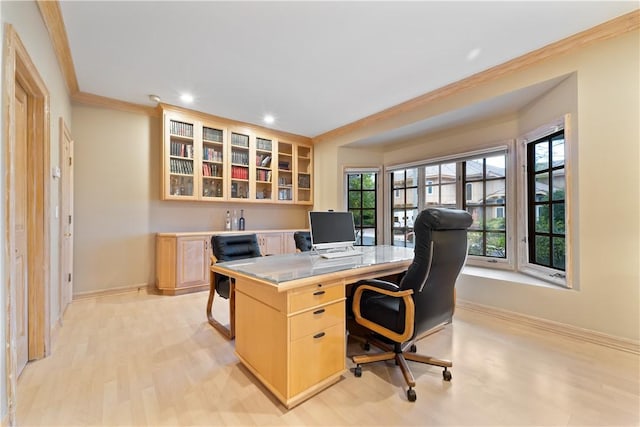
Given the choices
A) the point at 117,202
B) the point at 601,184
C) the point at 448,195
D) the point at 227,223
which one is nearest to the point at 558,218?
the point at 601,184

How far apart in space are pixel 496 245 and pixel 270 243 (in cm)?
325

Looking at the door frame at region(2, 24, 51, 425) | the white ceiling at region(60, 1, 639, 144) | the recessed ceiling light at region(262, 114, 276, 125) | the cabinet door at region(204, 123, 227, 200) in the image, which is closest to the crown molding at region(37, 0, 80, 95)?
the white ceiling at region(60, 1, 639, 144)

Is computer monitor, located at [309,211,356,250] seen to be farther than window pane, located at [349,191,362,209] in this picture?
No

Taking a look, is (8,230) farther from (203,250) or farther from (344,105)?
(344,105)

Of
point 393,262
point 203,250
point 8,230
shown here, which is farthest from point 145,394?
point 203,250

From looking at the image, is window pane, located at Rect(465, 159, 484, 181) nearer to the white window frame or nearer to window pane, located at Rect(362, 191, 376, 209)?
the white window frame

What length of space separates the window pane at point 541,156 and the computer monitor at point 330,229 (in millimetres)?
2231

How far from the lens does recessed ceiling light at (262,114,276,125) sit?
4223 mm

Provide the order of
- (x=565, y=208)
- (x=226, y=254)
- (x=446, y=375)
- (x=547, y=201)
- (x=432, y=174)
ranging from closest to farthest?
(x=446, y=375) < (x=565, y=208) < (x=226, y=254) < (x=547, y=201) < (x=432, y=174)

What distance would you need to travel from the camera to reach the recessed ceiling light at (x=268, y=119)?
4.22 metres

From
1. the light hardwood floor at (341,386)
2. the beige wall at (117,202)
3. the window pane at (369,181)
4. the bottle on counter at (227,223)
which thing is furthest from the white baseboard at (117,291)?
the window pane at (369,181)

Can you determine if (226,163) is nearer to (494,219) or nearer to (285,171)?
(285,171)

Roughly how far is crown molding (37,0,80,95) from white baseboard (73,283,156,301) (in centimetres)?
252

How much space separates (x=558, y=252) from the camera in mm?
2783
